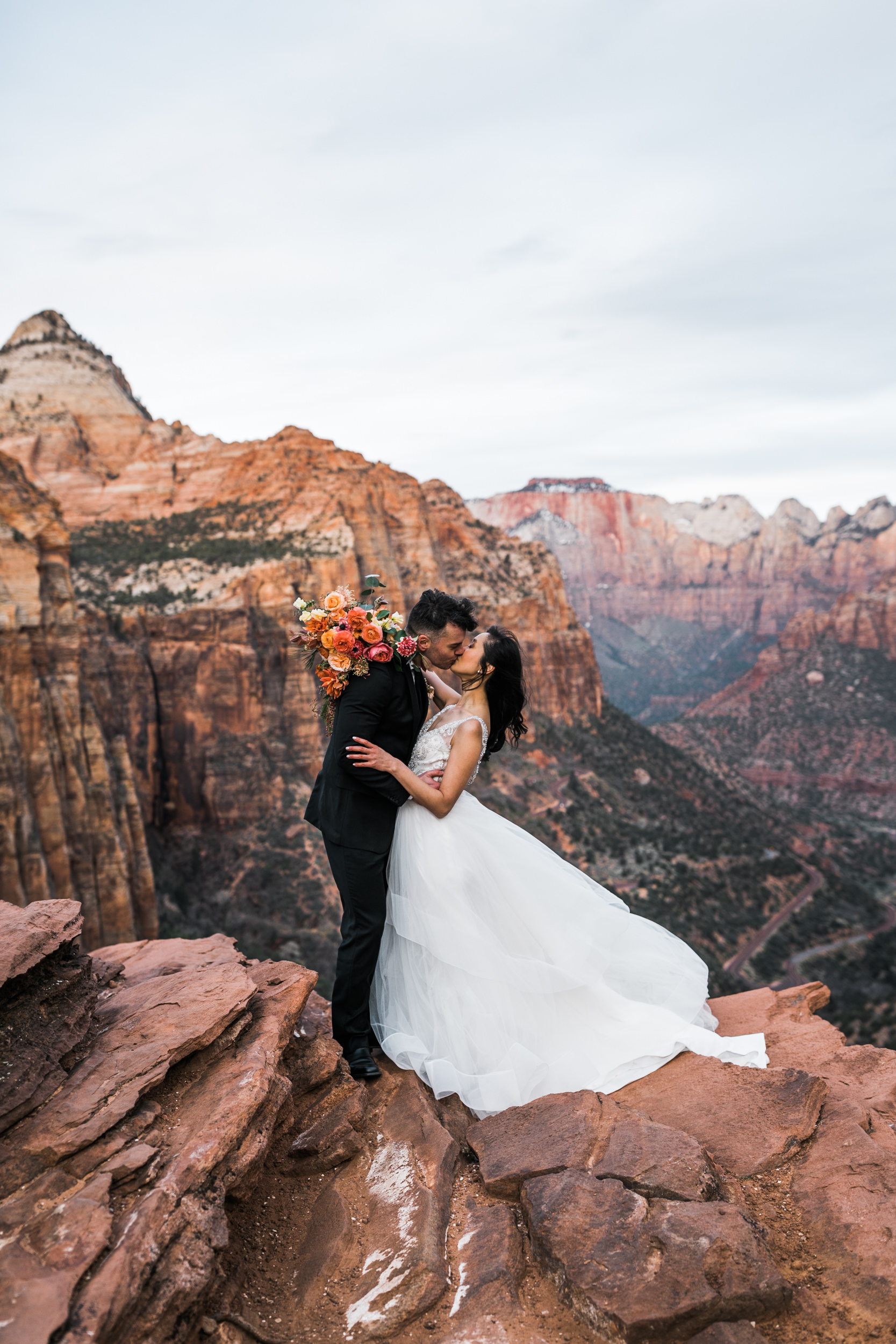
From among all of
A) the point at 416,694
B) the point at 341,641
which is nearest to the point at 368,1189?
the point at 416,694

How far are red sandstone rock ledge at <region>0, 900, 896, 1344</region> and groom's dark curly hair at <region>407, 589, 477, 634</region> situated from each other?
8.02 feet

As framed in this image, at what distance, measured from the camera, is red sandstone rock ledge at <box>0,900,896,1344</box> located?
3.28 m

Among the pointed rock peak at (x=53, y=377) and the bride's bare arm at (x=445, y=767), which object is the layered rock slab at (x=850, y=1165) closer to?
the bride's bare arm at (x=445, y=767)

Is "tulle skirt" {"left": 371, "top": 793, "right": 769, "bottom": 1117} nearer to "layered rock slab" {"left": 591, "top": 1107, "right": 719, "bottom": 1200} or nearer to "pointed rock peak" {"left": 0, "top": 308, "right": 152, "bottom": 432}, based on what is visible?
"layered rock slab" {"left": 591, "top": 1107, "right": 719, "bottom": 1200}

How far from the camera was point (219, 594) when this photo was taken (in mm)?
35656

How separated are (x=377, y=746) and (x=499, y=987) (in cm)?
178

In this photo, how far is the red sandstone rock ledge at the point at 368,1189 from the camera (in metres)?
3.28

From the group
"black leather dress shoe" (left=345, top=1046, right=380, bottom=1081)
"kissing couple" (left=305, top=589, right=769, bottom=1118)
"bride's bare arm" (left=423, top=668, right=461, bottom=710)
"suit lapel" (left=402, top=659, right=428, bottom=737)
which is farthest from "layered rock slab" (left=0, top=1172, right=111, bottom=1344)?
"bride's bare arm" (left=423, top=668, right=461, bottom=710)

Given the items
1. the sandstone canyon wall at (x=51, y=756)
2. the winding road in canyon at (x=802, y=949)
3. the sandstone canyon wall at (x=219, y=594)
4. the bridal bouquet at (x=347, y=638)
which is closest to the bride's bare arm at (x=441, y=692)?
the bridal bouquet at (x=347, y=638)

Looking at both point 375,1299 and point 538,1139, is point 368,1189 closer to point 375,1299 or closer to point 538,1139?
point 375,1299

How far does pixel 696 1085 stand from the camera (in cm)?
503

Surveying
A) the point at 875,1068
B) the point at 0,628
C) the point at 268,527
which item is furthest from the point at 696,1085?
the point at 268,527

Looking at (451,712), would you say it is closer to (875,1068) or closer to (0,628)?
(875,1068)

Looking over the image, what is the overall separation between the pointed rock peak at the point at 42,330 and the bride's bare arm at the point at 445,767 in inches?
2389
